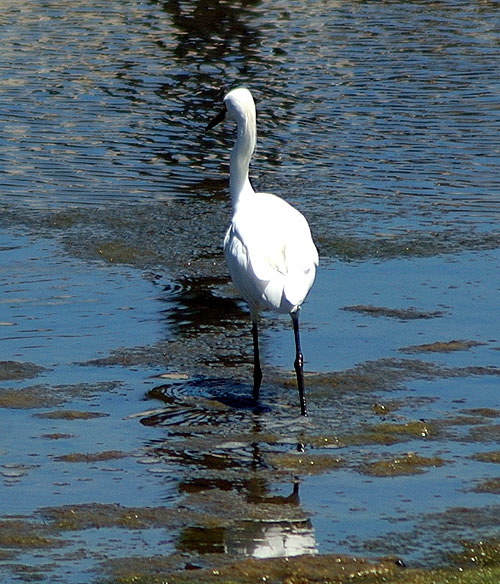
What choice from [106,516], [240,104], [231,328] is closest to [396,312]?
[231,328]

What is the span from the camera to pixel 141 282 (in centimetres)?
1012

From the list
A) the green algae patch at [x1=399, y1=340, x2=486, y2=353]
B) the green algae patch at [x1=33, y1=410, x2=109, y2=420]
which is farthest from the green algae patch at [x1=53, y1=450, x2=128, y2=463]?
the green algae patch at [x1=399, y1=340, x2=486, y2=353]

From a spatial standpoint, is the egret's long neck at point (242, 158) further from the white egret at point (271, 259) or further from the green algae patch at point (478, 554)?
the green algae patch at point (478, 554)

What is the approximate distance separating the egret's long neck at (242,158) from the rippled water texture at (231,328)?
982 mm

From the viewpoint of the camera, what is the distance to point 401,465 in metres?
6.67

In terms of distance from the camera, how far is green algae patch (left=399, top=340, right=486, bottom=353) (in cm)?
849

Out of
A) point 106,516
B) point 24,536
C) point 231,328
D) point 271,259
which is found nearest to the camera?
point 24,536

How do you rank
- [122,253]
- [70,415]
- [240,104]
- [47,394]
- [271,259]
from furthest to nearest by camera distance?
[122,253] → [240,104] → [47,394] → [271,259] → [70,415]

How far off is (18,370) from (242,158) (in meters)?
1.89

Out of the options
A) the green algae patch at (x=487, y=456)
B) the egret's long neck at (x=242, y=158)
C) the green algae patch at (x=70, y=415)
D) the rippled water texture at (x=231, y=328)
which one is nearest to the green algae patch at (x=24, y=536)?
the rippled water texture at (x=231, y=328)

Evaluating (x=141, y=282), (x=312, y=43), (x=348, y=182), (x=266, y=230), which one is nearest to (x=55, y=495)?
(x=266, y=230)

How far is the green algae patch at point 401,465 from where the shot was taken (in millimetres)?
6590

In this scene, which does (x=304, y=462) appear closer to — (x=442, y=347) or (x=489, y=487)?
(x=489, y=487)

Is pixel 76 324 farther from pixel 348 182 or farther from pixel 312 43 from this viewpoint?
pixel 312 43
